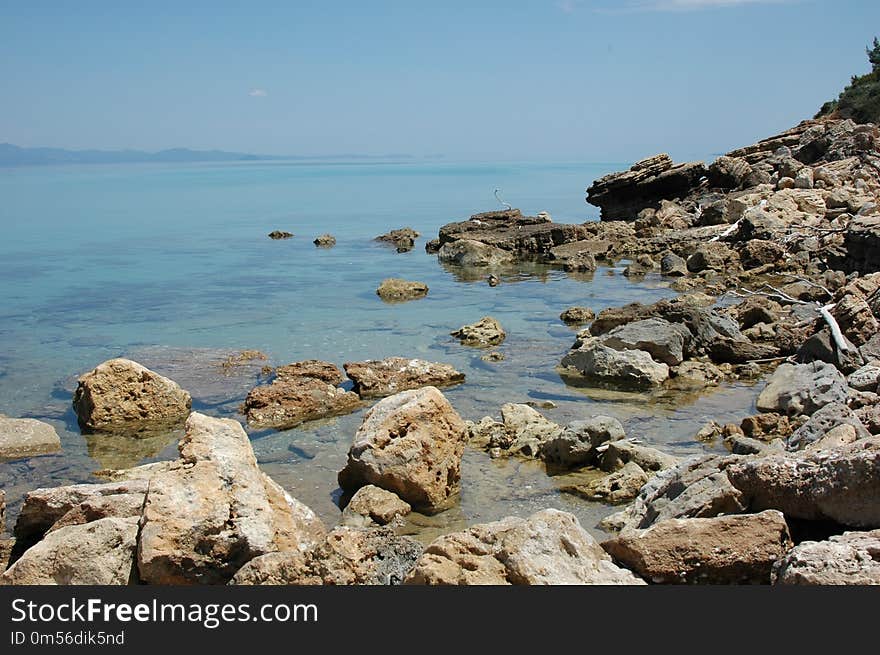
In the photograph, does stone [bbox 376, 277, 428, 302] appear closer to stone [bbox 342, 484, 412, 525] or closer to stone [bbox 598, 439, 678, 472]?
stone [bbox 598, 439, 678, 472]

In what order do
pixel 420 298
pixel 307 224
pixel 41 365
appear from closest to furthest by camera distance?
pixel 41 365 → pixel 420 298 → pixel 307 224

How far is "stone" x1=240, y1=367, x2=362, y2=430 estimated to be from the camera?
11.2 m

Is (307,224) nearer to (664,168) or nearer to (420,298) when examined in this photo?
(664,168)

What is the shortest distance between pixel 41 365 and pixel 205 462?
10531 millimetres

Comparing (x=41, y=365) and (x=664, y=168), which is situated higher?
(x=664, y=168)

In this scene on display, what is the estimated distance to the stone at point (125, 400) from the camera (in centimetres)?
1119

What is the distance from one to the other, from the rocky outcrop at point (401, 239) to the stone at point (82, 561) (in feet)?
90.4

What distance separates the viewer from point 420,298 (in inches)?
857

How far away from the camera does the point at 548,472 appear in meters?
9.17

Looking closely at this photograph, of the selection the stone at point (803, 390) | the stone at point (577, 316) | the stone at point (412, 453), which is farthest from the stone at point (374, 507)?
the stone at point (577, 316)

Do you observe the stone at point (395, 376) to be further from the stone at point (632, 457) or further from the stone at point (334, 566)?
the stone at point (334, 566)

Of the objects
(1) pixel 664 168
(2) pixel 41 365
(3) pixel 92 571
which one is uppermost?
(1) pixel 664 168

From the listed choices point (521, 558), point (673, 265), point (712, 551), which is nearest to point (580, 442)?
point (712, 551)

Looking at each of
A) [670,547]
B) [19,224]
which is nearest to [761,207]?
[670,547]
